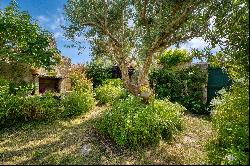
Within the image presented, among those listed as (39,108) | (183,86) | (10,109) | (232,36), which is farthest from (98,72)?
(232,36)

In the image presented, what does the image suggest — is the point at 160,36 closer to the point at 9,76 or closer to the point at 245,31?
the point at 245,31

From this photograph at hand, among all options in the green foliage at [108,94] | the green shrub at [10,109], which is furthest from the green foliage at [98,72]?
the green shrub at [10,109]

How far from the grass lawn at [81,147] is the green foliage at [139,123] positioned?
0.34m

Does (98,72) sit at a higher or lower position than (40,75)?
higher

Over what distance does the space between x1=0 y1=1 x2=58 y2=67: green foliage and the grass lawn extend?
3.02 m

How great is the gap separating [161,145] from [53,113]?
6.80 meters

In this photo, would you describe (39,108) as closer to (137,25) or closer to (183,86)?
(137,25)

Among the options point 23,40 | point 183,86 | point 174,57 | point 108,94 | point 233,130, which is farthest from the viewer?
point 174,57

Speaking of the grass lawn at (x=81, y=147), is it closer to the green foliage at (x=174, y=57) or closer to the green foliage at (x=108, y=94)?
the green foliage at (x=108, y=94)

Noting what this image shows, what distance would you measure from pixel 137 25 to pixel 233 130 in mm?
7367

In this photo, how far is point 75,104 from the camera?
16844 mm

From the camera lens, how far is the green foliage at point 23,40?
14641mm

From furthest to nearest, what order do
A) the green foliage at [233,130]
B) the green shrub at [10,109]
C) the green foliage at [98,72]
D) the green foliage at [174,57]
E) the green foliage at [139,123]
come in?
the green foliage at [98,72], the green foliage at [174,57], the green shrub at [10,109], the green foliage at [139,123], the green foliage at [233,130]

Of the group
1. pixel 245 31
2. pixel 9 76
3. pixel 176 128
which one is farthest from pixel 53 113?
pixel 245 31
